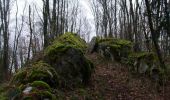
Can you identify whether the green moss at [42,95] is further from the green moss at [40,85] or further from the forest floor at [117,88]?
the forest floor at [117,88]

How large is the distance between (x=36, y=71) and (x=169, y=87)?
7217 millimetres

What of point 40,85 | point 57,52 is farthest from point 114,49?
point 40,85

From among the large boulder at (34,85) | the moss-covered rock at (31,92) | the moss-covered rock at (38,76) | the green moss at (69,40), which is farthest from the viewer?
the green moss at (69,40)

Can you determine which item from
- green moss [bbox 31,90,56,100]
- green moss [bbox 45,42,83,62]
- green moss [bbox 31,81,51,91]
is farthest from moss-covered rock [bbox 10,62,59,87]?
green moss [bbox 45,42,83,62]

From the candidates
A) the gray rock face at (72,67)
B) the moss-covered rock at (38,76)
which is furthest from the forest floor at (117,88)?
the moss-covered rock at (38,76)

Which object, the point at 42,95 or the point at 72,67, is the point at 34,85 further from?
the point at 72,67

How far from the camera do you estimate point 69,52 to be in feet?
37.2

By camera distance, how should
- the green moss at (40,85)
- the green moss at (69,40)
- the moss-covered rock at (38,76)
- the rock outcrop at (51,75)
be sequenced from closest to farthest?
1. the rock outcrop at (51,75)
2. the green moss at (40,85)
3. the moss-covered rock at (38,76)
4. the green moss at (69,40)

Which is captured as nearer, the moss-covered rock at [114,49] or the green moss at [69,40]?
the green moss at [69,40]

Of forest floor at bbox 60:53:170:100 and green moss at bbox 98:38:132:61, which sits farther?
green moss at bbox 98:38:132:61

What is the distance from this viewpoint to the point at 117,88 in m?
12.6

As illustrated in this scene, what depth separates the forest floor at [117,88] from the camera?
35.2 ft

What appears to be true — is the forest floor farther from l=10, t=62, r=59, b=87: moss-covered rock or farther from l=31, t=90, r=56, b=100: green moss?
l=31, t=90, r=56, b=100: green moss

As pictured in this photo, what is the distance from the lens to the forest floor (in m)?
10.7
